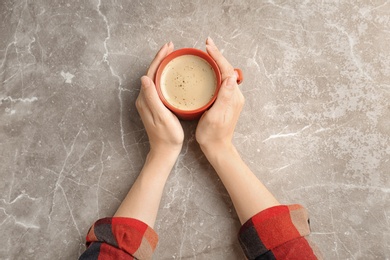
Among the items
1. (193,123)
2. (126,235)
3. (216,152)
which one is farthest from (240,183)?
(126,235)

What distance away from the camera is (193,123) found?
3.86ft

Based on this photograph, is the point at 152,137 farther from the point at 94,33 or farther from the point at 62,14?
the point at 62,14

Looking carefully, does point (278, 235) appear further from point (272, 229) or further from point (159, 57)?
point (159, 57)

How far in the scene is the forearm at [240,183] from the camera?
3.50 feet

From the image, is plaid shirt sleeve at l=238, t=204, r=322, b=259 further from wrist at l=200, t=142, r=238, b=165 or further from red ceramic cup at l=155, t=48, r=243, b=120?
red ceramic cup at l=155, t=48, r=243, b=120

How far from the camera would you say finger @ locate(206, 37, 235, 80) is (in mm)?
1092

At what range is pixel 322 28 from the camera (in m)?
Result: 1.20

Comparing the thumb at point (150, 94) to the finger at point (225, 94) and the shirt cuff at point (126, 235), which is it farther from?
the shirt cuff at point (126, 235)

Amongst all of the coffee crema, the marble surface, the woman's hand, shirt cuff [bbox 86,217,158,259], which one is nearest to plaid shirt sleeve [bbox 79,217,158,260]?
shirt cuff [bbox 86,217,158,259]

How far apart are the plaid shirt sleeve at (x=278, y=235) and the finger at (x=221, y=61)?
15.2 inches

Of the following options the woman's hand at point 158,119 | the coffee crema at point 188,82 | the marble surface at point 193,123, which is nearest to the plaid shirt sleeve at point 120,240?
the marble surface at point 193,123

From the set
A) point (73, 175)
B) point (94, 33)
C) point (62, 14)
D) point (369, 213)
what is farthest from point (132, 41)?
point (369, 213)

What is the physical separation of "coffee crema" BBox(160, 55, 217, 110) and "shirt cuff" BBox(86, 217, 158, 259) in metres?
0.34

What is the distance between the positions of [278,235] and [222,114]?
35cm
